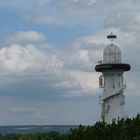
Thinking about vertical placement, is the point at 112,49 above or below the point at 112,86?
above

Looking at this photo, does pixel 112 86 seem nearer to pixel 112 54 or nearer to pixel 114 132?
pixel 112 54

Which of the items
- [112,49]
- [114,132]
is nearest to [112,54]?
[112,49]

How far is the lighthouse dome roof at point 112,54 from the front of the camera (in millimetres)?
62031

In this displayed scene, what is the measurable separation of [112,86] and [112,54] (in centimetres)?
366

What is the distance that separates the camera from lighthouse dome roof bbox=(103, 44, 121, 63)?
204ft

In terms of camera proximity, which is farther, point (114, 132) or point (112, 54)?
point (112, 54)

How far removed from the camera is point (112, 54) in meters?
62.4

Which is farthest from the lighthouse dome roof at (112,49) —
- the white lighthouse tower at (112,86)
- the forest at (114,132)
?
the forest at (114,132)

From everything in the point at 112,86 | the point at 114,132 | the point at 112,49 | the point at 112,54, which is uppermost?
the point at 112,49

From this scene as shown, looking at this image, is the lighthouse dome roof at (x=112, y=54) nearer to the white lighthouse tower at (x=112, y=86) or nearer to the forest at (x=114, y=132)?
the white lighthouse tower at (x=112, y=86)

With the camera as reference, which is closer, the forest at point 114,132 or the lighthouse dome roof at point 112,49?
the forest at point 114,132

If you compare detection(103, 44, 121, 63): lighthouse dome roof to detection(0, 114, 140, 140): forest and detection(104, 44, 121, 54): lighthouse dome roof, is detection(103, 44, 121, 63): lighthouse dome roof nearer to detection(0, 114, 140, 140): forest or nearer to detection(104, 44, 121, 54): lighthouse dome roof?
Result: detection(104, 44, 121, 54): lighthouse dome roof

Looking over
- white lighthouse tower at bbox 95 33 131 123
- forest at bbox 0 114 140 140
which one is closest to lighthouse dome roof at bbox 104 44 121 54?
white lighthouse tower at bbox 95 33 131 123

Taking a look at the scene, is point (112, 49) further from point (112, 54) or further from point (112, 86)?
point (112, 86)
